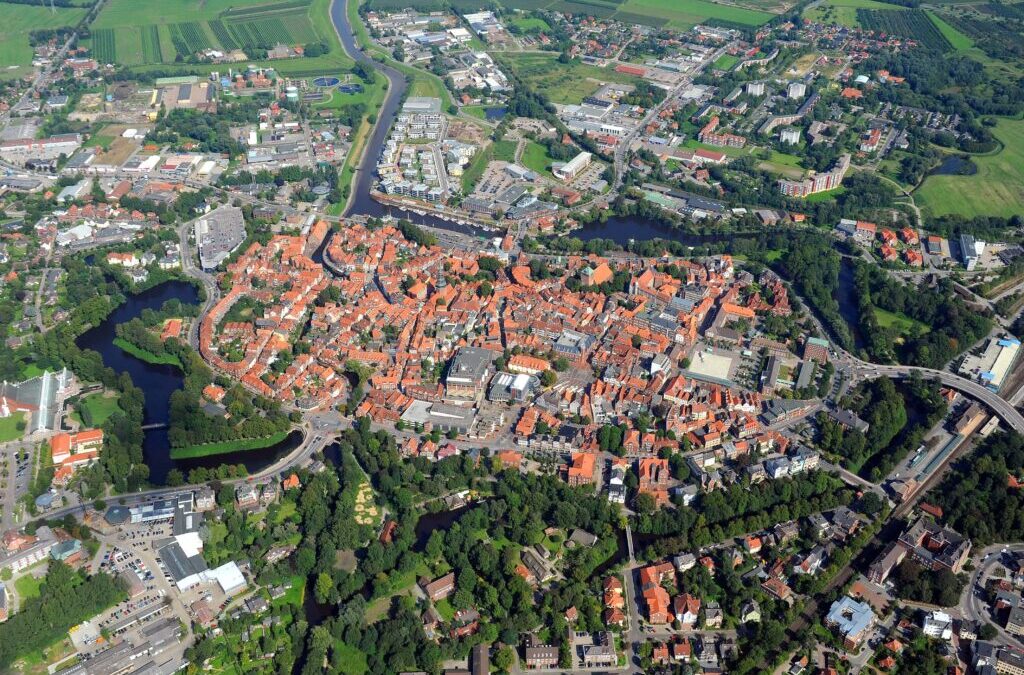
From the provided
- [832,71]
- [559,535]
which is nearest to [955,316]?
[559,535]

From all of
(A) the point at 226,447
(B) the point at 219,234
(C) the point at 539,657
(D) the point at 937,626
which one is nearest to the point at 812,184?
(D) the point at 937,626

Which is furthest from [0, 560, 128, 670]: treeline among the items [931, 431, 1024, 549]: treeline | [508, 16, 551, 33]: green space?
[508, 16, 551, 33]: green space

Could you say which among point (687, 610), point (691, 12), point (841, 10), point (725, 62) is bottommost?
point (725, 62)

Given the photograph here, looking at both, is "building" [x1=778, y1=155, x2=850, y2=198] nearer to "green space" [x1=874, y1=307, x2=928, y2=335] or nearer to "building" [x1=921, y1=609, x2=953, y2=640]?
"green space" [x1=874, y1=307, x2=928, y2=335]

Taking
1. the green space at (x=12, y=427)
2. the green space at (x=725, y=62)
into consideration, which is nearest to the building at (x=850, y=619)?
the green space at (x=12, y=427)

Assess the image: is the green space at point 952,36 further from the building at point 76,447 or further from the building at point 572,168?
the building at point 76,447

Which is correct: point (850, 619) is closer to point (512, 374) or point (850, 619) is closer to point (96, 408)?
point (512, 374)

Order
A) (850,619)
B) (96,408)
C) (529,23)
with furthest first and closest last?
(529,23) → (96,408) → (850,619)
